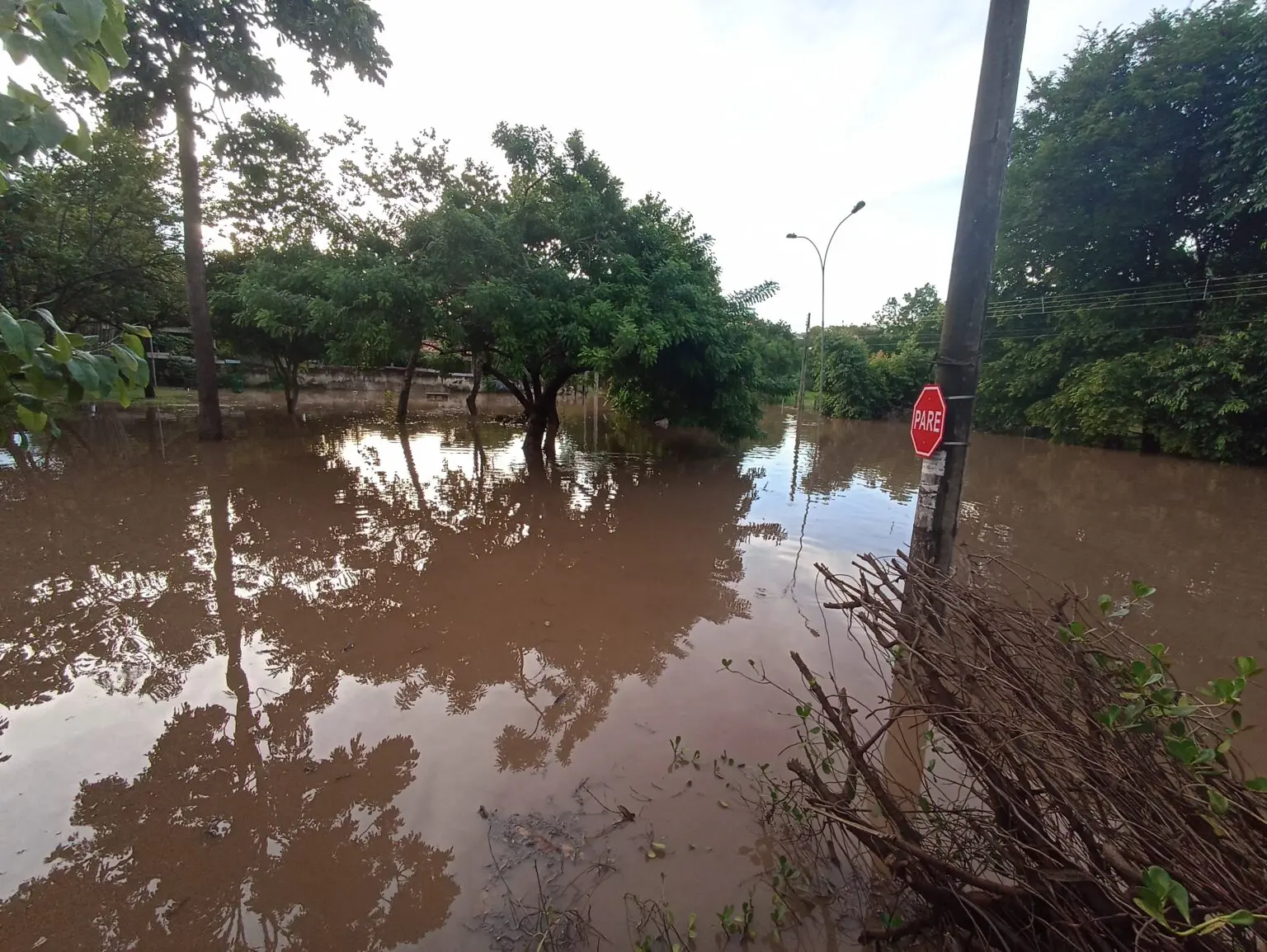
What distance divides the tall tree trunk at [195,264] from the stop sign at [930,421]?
14337 mm

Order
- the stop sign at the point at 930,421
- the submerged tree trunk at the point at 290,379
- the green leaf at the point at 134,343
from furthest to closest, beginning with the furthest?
the submerged tree trunk at the point at 290,379, the stop sign at the point at 930,421, the green leaf at the point at 134,343

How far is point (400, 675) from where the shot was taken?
4.08 metres

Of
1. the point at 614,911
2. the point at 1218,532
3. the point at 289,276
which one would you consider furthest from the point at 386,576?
the point at 1218,532

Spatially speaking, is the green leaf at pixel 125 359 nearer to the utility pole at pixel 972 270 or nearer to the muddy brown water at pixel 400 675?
the muddy brown water at pixel 400 675

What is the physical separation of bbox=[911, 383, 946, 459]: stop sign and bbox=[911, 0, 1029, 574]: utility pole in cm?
4

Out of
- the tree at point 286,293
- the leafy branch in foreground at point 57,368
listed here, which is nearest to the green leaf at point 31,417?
the leafy branch in foreground at point 57,368

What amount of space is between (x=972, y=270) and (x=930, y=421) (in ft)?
2.95

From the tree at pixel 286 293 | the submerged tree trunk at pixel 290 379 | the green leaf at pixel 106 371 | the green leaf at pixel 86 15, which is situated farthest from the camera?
the submerged tree trunk at pixel 290 379

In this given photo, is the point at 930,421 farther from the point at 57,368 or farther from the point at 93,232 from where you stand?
the point at 93,232

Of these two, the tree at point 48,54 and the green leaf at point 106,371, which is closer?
the tree at point 48,54

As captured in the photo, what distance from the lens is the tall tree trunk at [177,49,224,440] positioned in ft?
37.7

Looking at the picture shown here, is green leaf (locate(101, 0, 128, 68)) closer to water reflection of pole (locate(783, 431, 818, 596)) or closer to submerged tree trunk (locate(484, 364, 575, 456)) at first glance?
water reflection of pole (locate(783, 431, 818, 596))

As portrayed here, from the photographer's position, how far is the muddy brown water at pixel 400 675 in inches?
94.4

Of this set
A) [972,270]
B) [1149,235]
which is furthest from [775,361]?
[972,270]
